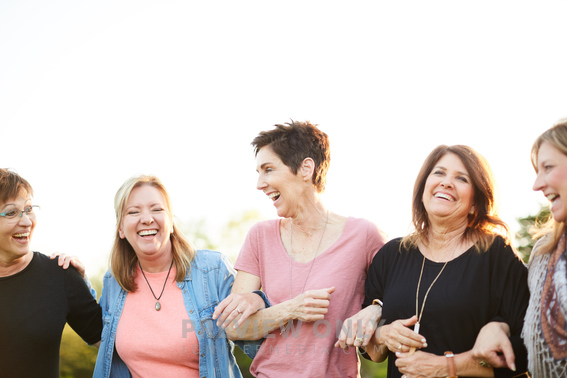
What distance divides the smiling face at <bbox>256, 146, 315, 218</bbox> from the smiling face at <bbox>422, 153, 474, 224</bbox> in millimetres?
924

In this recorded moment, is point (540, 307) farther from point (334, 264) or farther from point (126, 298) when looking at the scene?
point (126, 298)

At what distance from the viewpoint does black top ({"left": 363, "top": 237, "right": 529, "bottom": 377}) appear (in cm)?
272

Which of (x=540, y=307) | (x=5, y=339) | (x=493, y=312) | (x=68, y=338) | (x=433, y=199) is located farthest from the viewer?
(x=68, y=338)

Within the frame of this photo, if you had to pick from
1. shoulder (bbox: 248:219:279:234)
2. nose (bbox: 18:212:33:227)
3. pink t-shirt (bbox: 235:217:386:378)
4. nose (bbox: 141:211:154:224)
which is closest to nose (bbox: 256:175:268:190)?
shoulder (bbox: 248:219:279:234)

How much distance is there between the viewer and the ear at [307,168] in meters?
3.55

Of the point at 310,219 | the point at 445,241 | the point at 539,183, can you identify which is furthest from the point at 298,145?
the point at 539,183

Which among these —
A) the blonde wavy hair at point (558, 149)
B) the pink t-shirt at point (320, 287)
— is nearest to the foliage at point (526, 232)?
A: the pink t-shirt at point (320, 287)

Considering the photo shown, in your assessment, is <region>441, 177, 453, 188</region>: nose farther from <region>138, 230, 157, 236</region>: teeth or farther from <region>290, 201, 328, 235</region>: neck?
<region>138, 230, 157, 236</region>: teeth

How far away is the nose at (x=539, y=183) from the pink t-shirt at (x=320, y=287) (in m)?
1.13

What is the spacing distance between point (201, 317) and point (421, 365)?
153cm

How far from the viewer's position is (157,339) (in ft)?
11.3

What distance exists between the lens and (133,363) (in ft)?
11.5

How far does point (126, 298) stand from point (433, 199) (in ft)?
7.25

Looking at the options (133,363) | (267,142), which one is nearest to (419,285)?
(267,142)
